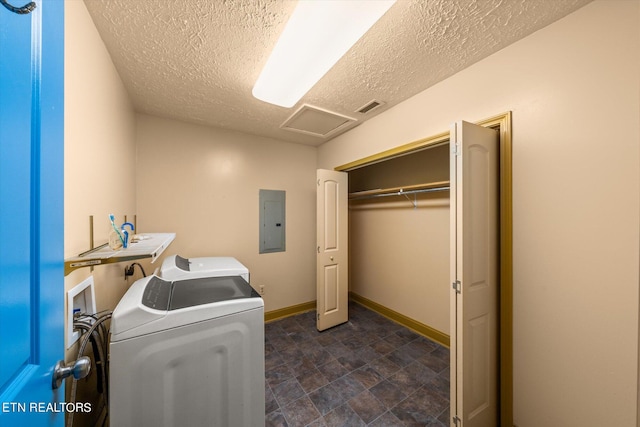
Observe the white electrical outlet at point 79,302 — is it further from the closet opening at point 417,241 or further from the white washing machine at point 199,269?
the closet opening at point 417,241

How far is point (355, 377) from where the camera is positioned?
1.89 meters

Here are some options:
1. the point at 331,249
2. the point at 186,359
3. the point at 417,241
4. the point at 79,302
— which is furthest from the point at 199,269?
the point at 417,241

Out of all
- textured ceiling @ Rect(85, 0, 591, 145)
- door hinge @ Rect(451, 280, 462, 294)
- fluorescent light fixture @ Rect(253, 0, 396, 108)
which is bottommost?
door hinge @ Rect(451, 280, 462, 294)

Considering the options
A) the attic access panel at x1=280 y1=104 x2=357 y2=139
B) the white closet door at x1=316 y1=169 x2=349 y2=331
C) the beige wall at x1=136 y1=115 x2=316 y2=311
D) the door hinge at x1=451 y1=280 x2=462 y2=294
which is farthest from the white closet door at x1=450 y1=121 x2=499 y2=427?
the beige wall at x1=136 y1=115 x2=316 y2=311

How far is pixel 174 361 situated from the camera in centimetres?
100

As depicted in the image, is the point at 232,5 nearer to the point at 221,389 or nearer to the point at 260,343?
the point at 260,343

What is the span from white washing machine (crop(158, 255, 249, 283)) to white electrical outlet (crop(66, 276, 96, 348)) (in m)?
0.44

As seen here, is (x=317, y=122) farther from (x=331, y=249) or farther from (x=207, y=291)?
(x=207, y=291)

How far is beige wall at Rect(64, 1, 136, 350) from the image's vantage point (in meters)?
0.94

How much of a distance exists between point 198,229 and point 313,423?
211cm

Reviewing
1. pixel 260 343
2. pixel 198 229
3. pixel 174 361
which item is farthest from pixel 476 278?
pixel 198 229

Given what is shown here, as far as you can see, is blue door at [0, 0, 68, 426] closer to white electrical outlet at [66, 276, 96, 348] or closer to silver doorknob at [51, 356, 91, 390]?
silver doorknob at [51, 356, 91, 390]

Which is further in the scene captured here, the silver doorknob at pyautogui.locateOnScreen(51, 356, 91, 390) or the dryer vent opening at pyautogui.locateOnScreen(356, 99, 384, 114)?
the dryer vent opening at pyautogui.locateOnScreen(356, 99, 384, 114)

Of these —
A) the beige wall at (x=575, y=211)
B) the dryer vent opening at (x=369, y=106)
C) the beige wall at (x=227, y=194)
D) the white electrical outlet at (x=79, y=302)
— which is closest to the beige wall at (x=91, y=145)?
the white electrical outlet at (x=79, y=302)
